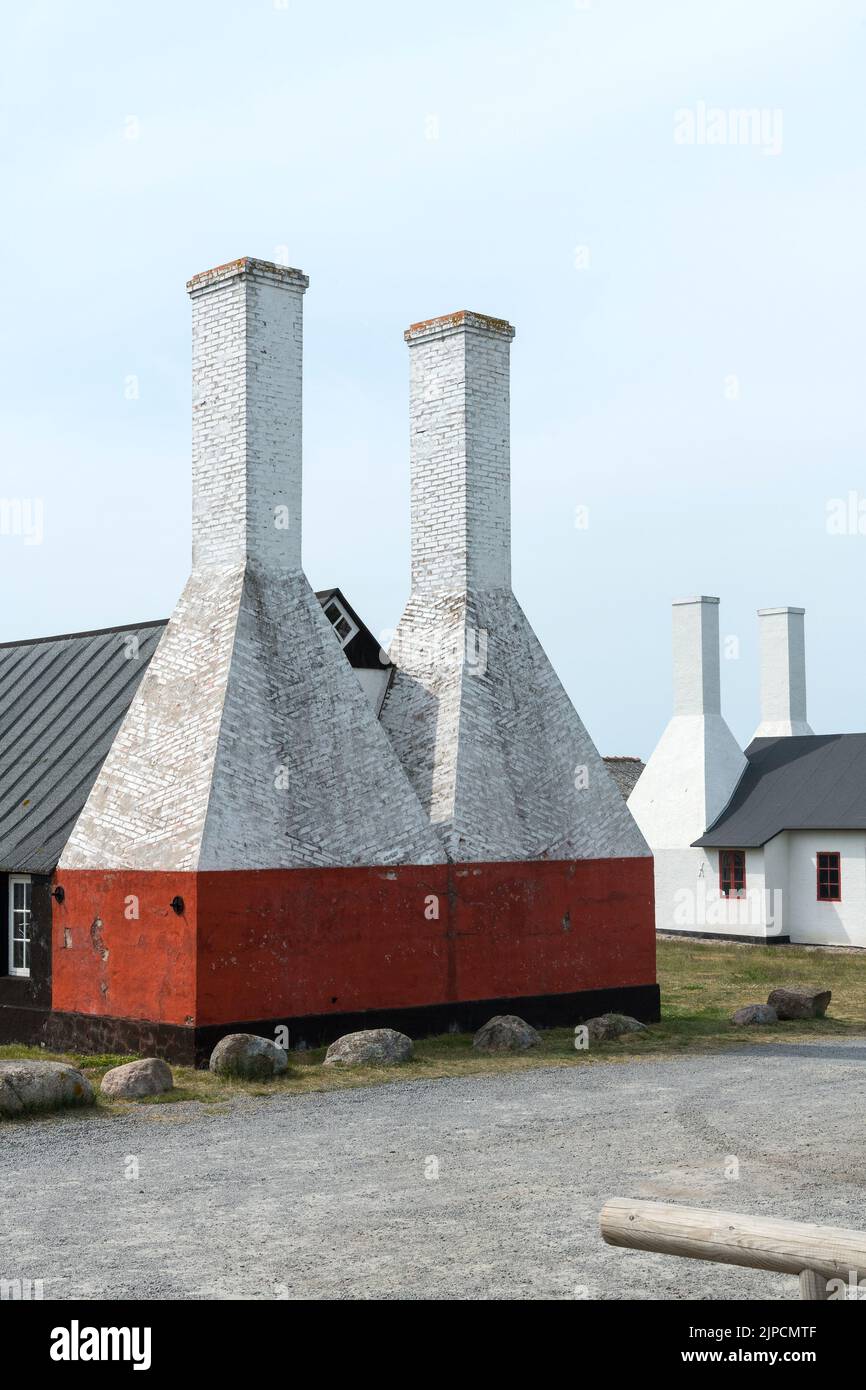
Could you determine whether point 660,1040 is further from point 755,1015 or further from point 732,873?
point 732,873

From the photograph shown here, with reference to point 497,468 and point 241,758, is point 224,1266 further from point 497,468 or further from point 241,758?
point 497,468

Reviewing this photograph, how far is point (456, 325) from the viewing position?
64.6ft

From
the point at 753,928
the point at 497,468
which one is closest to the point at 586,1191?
the point at 497,468

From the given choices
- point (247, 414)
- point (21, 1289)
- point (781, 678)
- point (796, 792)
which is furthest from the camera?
point (781, 678)

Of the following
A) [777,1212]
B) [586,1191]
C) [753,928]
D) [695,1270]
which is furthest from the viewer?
[753,928]

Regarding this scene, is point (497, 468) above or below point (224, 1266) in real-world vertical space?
above

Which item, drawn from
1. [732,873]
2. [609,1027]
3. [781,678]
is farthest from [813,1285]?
[781,678]

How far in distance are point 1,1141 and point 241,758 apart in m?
5.46

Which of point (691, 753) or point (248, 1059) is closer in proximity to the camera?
point (248, 1059)

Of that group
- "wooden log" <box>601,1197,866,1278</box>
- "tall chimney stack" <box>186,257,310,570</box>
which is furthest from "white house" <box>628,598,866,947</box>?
"wooden log" <box>601,1197,866,1278</box>
